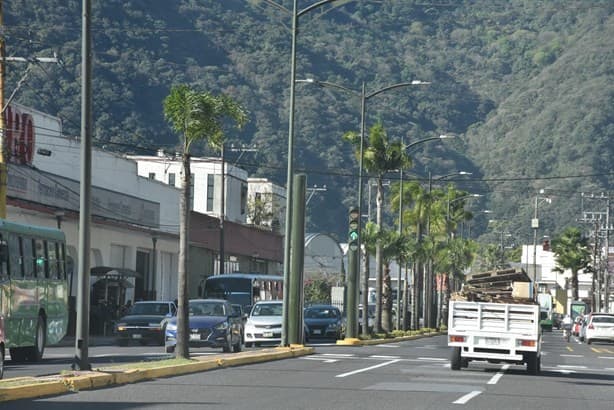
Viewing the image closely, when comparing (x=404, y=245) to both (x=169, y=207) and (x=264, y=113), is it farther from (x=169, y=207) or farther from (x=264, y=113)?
(x=264, y=113)

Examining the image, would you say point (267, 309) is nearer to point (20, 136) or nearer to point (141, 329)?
point (141, 329)

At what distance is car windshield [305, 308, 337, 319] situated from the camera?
56.6 meters

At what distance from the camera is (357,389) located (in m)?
23.5

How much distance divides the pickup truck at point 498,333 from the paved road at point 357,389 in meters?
0.48

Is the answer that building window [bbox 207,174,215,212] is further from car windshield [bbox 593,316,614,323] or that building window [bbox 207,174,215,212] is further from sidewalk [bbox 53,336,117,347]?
sidewalk [bbox 53,336,117,347]

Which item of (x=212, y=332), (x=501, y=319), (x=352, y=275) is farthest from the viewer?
(x=352, y=275)

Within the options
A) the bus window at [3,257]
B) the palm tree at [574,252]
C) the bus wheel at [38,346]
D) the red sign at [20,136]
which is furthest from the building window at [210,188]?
the bus window at [3,257]

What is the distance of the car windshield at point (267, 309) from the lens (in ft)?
165

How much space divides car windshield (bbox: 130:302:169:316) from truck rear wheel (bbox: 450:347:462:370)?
745 inches

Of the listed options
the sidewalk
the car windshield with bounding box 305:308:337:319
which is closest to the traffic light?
the car windshield with bounding box 305:308:337:319

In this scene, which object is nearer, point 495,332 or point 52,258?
point 495,332

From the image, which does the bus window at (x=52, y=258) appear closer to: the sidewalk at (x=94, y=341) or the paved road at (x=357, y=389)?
the paved road at (x=357, y=389)

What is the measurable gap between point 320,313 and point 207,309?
16.7m

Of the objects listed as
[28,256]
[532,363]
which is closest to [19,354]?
[28,256]
